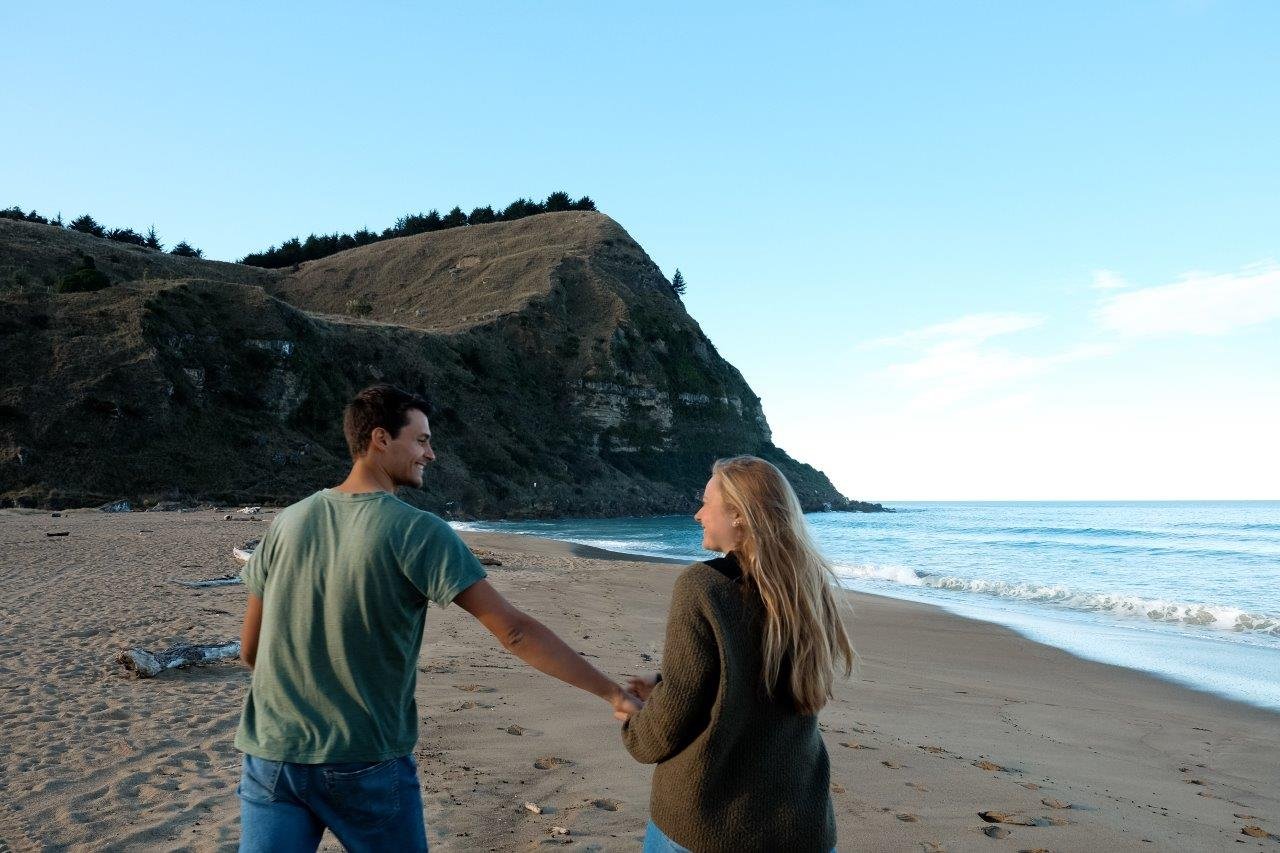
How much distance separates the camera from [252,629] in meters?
2.50

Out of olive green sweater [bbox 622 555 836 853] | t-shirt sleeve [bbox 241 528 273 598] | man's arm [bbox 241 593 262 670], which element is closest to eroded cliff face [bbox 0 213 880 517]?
man's arm [bbox 241 593 262 670]

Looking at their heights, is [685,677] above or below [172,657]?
above

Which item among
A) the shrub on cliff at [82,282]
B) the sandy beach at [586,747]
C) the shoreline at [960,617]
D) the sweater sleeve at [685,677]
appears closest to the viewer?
the sweater sleeve at [685,677]

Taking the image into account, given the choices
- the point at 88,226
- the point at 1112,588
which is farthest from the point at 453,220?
the point at 1112,588

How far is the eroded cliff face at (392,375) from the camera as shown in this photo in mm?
39750

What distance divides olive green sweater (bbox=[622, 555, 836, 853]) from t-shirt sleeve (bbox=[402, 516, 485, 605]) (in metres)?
0.53

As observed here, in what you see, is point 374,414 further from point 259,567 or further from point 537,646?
point 537,646

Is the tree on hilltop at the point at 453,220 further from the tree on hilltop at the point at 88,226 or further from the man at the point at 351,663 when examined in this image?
the man at the point at 351,663

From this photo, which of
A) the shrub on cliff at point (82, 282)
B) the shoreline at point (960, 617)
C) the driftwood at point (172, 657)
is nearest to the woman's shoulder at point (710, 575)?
the shoreline at point (960, 617)

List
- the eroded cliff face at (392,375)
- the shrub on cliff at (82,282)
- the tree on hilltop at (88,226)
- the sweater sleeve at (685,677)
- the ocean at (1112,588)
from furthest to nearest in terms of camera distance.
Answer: the tree on hilltop at (88,226)
the shrub on cliff at (82,282)
the eroded cliff face at (392,375)
the ocean at (1112,588)
the sweater sleeve at (685,677)

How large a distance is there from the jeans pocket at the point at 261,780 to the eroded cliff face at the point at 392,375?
3722cm

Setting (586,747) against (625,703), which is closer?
(625,703)

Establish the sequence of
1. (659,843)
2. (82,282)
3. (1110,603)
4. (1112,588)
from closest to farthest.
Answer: (659,843) < (1110,603) < (1112,588) < (82,282)

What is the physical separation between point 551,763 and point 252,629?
116 inches
